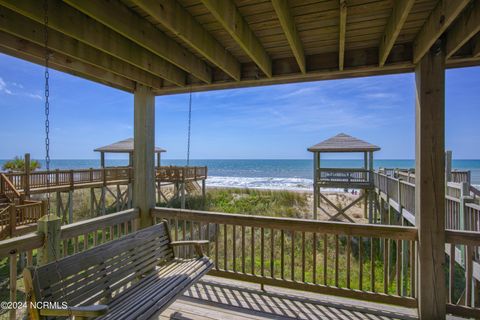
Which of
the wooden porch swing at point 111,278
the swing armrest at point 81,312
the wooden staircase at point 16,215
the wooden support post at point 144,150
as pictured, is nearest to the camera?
the swing armrest at point 81,312

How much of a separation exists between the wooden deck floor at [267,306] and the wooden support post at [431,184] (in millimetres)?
302

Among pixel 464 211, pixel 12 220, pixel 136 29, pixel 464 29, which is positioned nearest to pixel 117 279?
pixel 136 29

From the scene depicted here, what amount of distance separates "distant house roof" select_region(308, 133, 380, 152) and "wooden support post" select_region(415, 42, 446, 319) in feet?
28.0

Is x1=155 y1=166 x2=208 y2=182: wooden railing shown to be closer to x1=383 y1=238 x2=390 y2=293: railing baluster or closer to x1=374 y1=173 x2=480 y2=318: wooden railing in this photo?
x1=374 y1=173 x2=480 y2=318: wooden railing

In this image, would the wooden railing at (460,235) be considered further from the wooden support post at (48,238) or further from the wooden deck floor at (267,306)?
the wooden support post at (48,238)

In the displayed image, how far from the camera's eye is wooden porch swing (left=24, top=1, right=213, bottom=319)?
137 cm

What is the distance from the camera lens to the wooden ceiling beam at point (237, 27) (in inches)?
57.9

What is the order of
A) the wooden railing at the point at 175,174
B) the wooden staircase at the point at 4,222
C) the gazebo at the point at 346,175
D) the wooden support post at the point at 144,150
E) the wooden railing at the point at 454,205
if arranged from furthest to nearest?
the wooden railing at the point at 175,174, the gazebo at the point at 346,175, the wooden staircase at the point at 4,222, the wooden railing at the point at 454,205, the wooden support post at the point at 144,150

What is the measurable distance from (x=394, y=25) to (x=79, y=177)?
1124cm

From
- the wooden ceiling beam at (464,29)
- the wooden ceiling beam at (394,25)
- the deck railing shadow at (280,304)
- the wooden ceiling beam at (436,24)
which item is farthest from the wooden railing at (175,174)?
the wooden ceiling beam at (464,29)

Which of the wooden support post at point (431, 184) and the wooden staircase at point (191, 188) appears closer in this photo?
the wooden support post at point (431, 184)

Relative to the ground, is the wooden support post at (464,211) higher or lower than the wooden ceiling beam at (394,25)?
lower

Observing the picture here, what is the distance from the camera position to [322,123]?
37.2 metres

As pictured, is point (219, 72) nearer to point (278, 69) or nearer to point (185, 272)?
point (278, 69)
